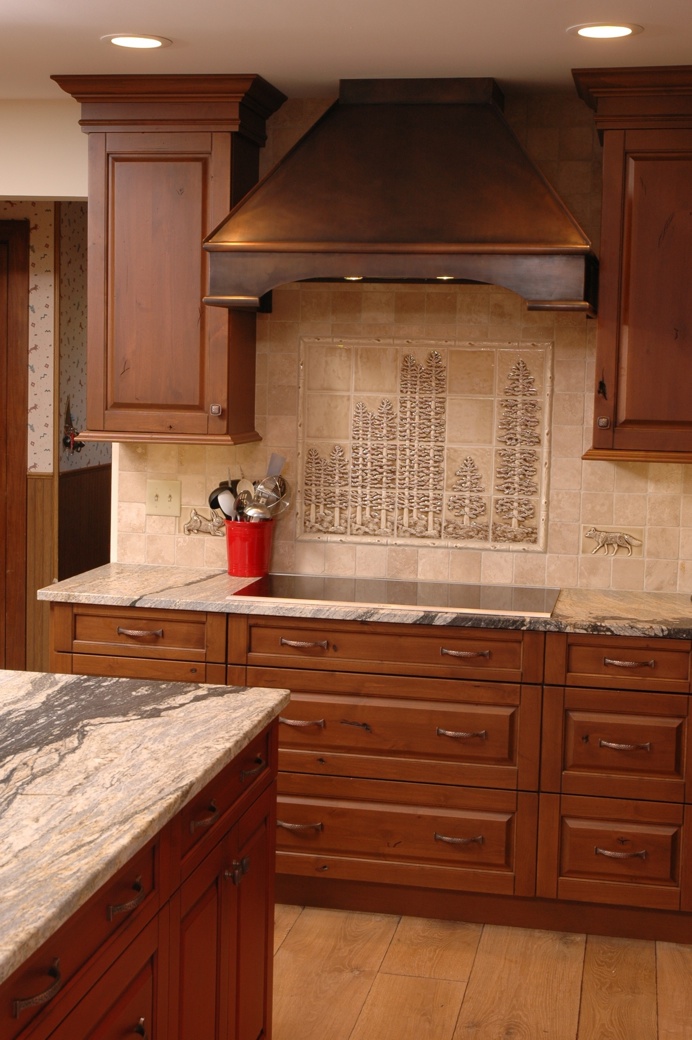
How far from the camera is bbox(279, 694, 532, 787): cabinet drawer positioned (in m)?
3.46

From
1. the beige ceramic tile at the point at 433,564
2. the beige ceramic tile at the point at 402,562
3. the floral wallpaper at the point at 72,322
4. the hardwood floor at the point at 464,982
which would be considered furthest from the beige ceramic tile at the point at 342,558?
the floral wallpaper at the point at 72,322

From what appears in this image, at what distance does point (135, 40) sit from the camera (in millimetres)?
3240

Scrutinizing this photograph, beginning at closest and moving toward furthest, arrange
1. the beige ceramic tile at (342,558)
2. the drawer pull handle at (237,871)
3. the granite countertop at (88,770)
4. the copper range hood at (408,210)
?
the granite countertop at (88,770), the drawer pull handle at (237,871), the copper range hood at (408,210), the beige ceramic tile at (342,558)

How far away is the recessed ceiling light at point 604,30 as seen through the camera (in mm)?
2959

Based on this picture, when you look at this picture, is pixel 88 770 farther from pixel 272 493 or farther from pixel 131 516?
pixel 131 516

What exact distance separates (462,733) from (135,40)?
2192 millimetres

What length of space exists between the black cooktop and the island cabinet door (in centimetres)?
116

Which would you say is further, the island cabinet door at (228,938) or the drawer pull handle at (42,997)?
the island cabinet door at (228,938)

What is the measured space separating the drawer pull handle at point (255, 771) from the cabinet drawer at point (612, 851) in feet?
4.30

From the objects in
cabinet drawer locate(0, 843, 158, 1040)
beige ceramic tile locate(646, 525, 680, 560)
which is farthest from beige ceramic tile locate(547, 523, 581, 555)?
cabinet drawer locate(0, 843, 158, 1040)

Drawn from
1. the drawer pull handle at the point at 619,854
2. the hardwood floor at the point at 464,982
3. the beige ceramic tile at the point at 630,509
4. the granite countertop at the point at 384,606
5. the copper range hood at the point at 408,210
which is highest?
the copper range hood at the point at 408,210

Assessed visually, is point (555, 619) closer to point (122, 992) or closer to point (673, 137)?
point (673, 137)

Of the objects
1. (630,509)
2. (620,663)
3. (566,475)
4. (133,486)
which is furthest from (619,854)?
(133,486)

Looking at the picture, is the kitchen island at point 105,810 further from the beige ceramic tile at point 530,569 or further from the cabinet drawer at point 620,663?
the beige ceramic tile at point 530,569
